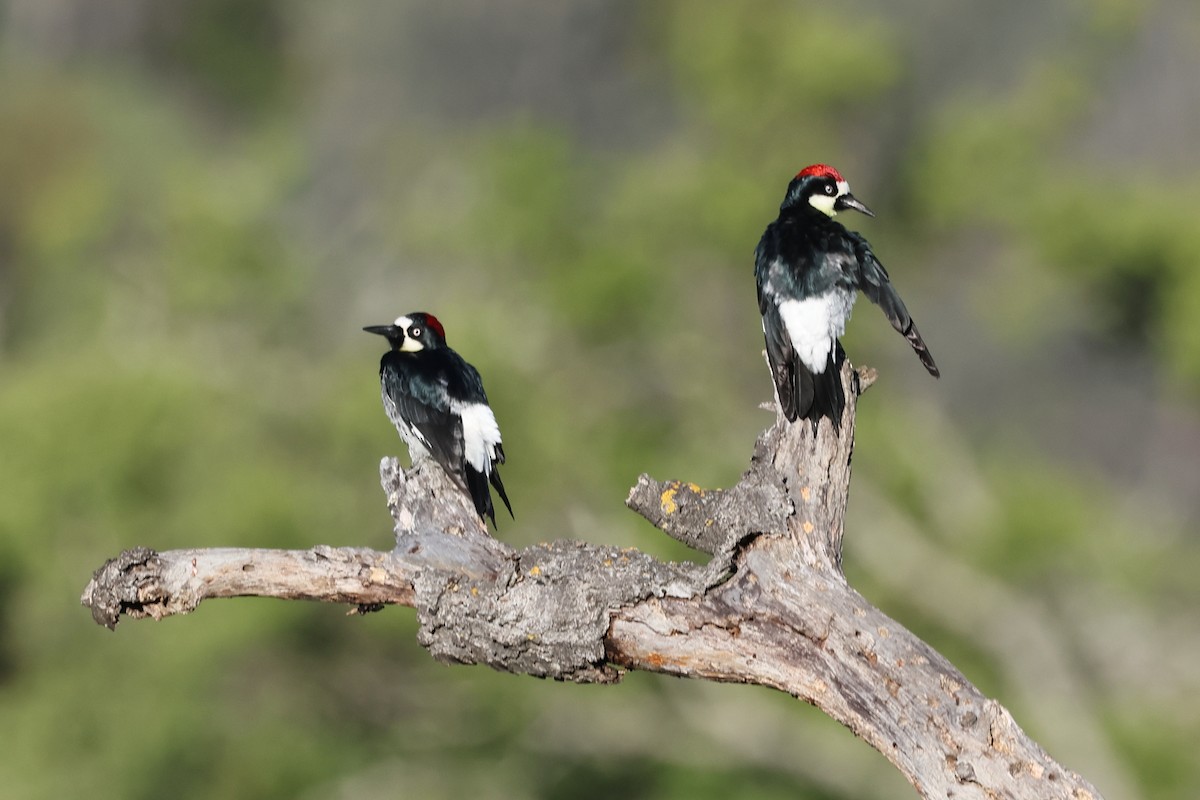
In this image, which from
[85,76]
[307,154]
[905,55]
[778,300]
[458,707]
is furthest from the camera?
[85,76]

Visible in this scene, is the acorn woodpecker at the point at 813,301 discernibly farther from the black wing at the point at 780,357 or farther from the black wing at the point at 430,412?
the black wing at the point at 430,412

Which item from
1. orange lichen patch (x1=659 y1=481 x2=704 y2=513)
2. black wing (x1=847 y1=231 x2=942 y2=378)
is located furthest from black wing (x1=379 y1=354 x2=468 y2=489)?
black wing (x1=847 y1=231 x2=942 y2=378)

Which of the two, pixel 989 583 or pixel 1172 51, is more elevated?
pixel 1172 51

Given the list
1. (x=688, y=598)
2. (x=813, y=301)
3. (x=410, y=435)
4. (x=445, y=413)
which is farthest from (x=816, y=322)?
(x=410, y=435)

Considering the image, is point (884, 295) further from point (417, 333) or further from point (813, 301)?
point (417, 333)

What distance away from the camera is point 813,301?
4996 millimetres

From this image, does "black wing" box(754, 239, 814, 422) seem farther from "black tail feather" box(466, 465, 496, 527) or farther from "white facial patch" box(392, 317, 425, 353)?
"white facial patch" box(392, 317, 425, 353)

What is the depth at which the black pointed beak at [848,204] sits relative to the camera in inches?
220

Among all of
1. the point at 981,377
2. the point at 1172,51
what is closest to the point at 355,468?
Result: the point at 981,377

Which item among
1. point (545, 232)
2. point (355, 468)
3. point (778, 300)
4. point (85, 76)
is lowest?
point (778, 300)

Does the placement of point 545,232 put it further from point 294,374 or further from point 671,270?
point 294,374

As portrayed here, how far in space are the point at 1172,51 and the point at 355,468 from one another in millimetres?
12745

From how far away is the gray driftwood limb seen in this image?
3.72 m

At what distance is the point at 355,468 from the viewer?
58.3 ft
